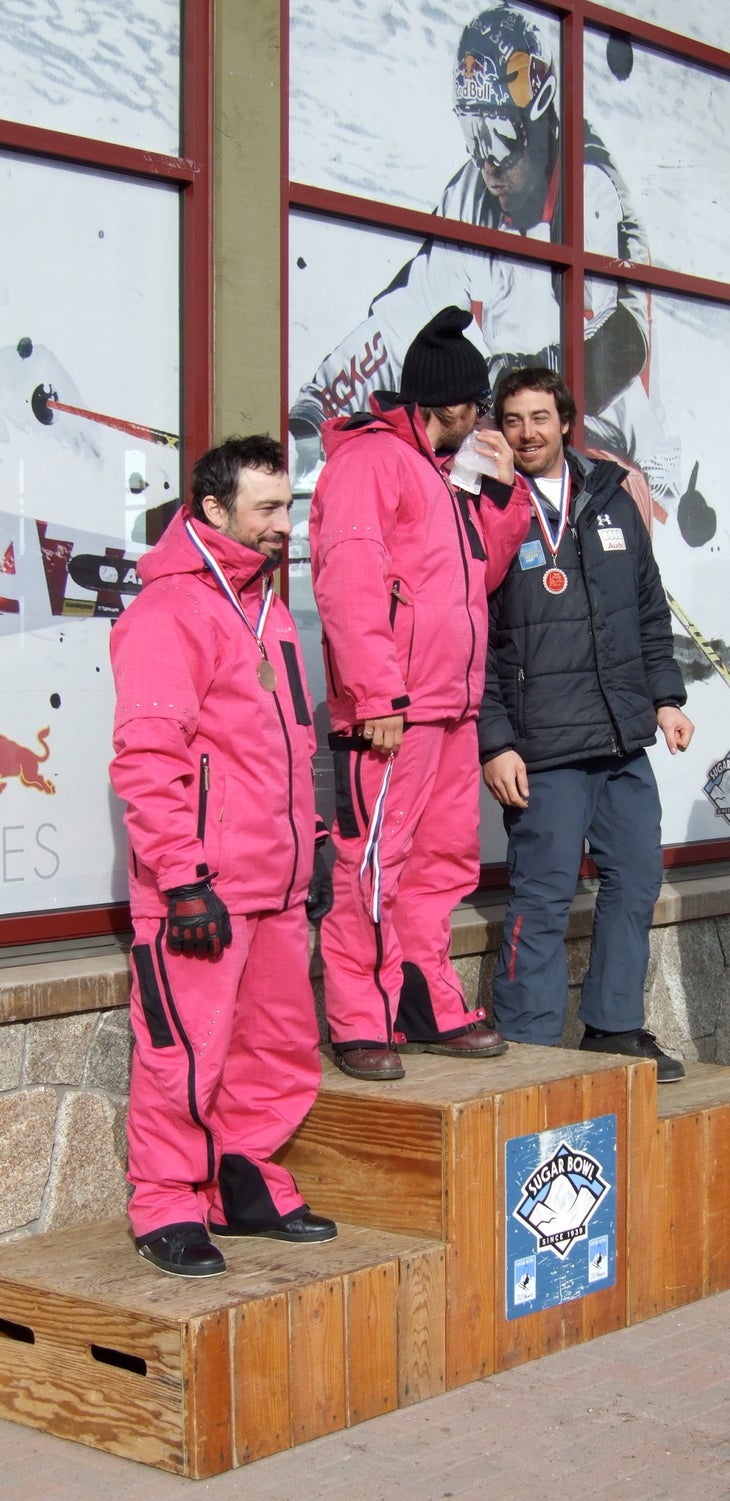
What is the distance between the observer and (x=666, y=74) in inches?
270

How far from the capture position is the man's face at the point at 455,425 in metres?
4.61

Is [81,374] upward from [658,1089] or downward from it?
upward

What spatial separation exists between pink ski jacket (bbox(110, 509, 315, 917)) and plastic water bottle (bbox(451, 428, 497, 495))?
0.81 meters

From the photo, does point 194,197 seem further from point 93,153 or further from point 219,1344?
point 219,1344

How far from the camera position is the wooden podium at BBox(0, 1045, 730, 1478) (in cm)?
352

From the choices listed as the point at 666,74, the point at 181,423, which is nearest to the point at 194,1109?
the point at 181,423

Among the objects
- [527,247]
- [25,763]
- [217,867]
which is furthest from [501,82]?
[217,867]

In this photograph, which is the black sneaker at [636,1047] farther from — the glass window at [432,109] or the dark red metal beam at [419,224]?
the glass window at [432,109]

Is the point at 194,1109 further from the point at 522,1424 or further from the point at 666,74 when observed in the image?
the point at 666,74

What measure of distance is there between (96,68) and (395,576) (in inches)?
63.5

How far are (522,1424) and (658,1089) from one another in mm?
1468

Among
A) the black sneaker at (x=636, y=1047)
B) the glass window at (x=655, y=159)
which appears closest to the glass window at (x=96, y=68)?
the glass window at (x=655, y=159)

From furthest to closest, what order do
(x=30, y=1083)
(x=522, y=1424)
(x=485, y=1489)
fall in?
(x=30, y=1083) → (x=522, y=1424) → (x=485, y=1489)

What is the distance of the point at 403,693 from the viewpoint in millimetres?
4297
